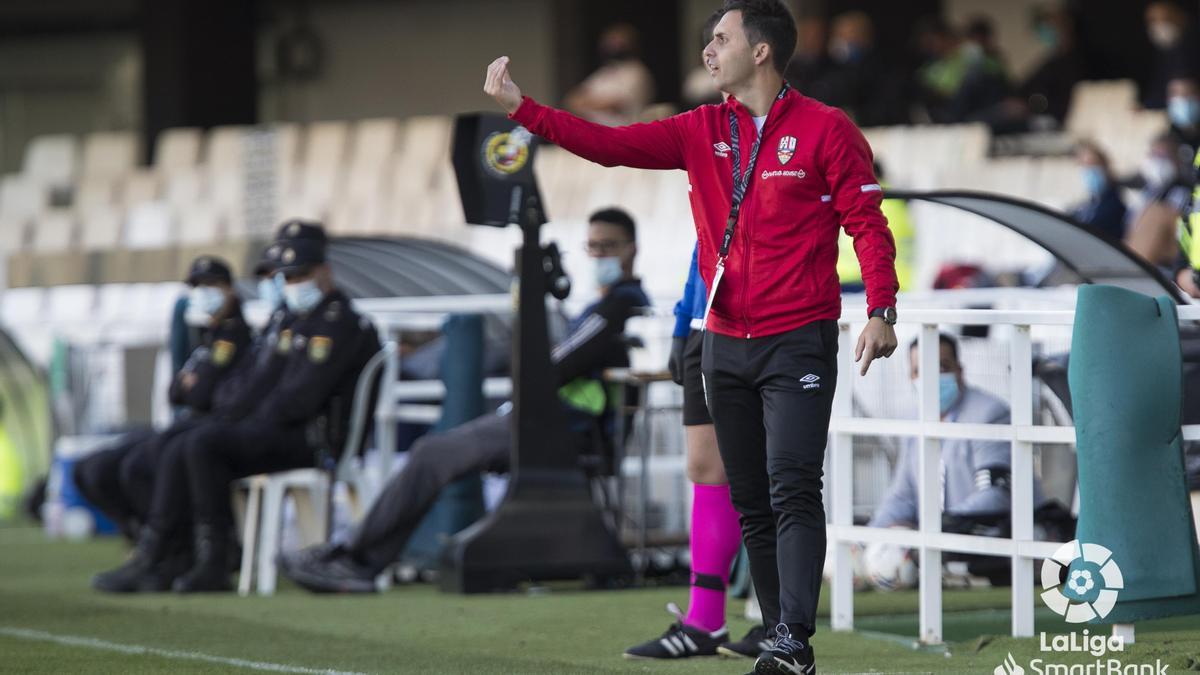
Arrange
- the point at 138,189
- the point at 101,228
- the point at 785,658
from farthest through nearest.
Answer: the point at 138,189, the point at 101,228, the point at 785,658

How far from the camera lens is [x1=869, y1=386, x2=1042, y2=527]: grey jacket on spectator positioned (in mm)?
8297

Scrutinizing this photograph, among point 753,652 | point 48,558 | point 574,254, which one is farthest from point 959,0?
point 753,652

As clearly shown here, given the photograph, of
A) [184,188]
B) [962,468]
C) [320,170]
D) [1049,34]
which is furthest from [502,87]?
[184,188]

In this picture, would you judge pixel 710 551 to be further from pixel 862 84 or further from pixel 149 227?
pixel 149 227

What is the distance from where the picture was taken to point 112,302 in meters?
18.0

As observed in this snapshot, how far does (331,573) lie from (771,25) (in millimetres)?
4229

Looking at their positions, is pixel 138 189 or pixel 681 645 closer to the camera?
pixel 681 645

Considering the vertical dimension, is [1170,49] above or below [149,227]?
above

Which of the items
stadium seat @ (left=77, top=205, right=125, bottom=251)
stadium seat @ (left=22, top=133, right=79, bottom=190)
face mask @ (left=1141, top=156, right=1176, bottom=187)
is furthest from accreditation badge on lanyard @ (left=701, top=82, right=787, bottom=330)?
stadium seat @ (left=22, top=133, right=79, bottom=190)

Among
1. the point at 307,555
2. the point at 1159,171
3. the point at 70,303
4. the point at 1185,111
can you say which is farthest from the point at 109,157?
the point at 307,555

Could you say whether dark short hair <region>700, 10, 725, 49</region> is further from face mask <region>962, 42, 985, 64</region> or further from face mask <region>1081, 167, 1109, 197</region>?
A: face mask <region>962, 42, 985, 64</region>

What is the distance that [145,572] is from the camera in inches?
376

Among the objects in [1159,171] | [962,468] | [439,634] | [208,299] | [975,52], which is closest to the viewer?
[439,634]

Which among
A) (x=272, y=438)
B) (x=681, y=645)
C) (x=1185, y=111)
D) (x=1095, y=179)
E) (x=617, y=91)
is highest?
(x=617, y=91)
